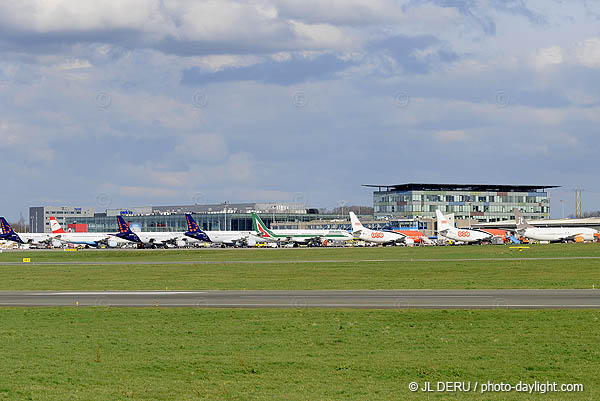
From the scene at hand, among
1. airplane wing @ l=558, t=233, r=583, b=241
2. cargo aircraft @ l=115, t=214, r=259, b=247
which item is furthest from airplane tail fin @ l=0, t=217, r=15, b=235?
airplane wing @ l=558, t=233, r=583, b=241

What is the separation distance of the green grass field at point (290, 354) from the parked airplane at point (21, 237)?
503ft

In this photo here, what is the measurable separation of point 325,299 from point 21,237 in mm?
157466

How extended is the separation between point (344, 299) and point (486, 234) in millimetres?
125092

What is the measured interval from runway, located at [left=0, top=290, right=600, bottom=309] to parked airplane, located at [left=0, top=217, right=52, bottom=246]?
13778 cm

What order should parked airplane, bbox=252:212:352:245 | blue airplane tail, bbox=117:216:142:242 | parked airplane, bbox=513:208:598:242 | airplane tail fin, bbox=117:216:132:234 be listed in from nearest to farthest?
parked airplane, bbox=513:208:598:242 → blue airplane tail, bbox=117:216:142:242 → parked airplane, bbox=252:212:352:245 → airplane tail fin, bbox=117:216:132:234

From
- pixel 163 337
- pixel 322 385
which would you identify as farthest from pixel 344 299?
pixel 322 385

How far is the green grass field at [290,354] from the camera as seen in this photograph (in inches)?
711

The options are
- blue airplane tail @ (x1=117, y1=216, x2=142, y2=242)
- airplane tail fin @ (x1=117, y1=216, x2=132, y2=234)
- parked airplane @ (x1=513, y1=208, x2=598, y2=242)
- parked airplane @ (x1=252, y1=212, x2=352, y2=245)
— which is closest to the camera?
parked airplane @ (x1=513, y1=208, x2=598, y2=242)

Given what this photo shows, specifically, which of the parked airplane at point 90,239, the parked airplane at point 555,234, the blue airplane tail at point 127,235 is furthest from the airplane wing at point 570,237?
the parked airplane at point 90,239

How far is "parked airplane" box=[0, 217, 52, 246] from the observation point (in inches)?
6895

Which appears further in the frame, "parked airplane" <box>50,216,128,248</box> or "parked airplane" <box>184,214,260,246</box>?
"parked airplane" <box>184,214,260,246</box>

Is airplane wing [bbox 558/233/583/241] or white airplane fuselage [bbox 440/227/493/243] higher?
white airplane fuselage [bbox 440/227/493/243]

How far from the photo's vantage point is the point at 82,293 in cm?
4622

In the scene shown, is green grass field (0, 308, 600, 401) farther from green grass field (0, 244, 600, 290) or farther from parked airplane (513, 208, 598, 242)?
parked airplane (513, 208, 598, 242)
